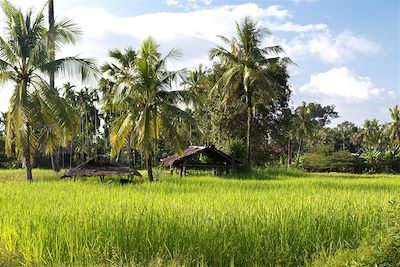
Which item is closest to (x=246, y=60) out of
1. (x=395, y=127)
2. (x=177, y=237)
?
(x=177, y=237)

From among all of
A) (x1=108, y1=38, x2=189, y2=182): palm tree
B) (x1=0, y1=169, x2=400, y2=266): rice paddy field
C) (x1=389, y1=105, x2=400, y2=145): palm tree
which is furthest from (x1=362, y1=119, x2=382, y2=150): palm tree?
(x1=0, y1=169, x2=400, y2=266): rice paddy field

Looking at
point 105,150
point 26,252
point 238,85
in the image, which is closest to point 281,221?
point 26,252

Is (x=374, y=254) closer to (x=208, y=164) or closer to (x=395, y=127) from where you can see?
(x=208, y=164)

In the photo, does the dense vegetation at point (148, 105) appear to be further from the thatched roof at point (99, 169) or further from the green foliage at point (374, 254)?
the green foliage at point (374, 254)

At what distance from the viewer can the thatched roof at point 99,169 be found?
53.2 ft

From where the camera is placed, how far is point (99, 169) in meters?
16.5

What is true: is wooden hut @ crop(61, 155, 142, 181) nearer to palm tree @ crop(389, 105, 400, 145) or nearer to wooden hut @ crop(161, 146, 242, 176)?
wooden hut @ crop(161, 146, 242, 176)

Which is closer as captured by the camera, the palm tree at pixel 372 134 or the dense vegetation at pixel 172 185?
the dense vegetation at pixel 172 185

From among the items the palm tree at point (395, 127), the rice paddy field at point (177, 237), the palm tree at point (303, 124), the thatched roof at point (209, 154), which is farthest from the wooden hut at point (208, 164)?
the palm tree at point (395, 127)

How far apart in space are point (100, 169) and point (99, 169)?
0.12ft

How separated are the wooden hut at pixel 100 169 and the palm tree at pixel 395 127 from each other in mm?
34828

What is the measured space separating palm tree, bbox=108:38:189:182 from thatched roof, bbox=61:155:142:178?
1.44 ft

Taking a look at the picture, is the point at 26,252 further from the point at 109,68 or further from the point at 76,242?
the point at 109,68

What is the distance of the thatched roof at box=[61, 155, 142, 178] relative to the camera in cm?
1620
